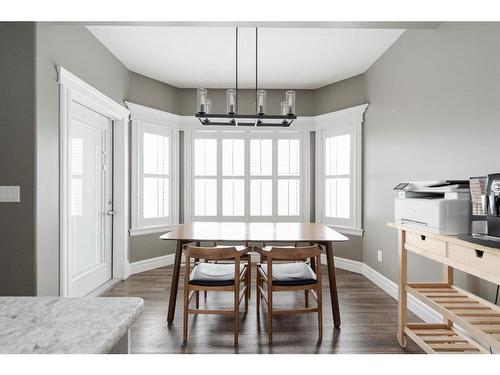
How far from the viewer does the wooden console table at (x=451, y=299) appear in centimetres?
158

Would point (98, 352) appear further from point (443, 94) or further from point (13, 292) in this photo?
point (443, 94)

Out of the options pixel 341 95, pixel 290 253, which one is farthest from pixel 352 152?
pixel 290 253

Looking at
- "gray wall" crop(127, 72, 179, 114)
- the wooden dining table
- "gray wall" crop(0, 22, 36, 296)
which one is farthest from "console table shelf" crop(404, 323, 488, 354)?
"gray wall" crop(127, 72, 179, 114)

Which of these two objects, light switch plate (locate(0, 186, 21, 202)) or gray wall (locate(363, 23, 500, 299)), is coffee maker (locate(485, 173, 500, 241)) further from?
light switch plate (locate(0, 186, 21, 202))

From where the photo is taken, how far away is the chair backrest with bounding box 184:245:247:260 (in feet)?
7.46

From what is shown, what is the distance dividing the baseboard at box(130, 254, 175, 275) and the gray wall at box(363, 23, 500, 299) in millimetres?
2785

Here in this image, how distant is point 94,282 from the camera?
3.52 m

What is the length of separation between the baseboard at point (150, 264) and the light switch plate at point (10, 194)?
205 cm

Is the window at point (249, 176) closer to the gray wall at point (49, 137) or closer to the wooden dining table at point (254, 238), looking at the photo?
the wooden dining table at point (254, 238)

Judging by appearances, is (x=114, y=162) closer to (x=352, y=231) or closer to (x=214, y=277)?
(x=214, y=277)

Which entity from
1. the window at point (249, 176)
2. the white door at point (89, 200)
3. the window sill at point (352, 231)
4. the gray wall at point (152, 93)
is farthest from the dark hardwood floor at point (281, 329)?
the gray wall at point (152, 93)

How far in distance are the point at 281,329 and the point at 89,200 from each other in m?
2.36
